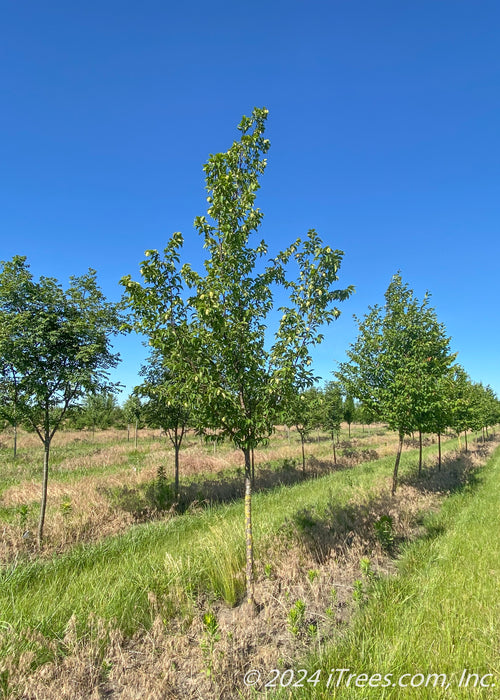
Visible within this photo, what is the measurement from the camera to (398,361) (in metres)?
10.1

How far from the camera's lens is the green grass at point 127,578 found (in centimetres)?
396

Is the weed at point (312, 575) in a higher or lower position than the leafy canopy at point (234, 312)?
lower

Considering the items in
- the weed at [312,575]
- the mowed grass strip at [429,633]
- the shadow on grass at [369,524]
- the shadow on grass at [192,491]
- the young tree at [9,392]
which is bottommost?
the shadow on grass at [192,491]

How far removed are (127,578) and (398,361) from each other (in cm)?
893

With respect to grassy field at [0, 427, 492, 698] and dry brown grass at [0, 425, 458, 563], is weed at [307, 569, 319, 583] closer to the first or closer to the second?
grassy field at [0, 427, 492, 698]

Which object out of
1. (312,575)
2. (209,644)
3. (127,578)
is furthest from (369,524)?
(127,578)

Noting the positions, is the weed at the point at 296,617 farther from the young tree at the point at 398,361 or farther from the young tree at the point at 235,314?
the young tree at the point at 398,361

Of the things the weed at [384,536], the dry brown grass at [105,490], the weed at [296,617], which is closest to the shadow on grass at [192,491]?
the dry brown grass at [105,490]

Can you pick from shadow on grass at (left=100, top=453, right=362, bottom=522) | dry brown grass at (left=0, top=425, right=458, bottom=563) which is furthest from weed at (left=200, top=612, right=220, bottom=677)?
shadow on grass at (left=100, top=453, right=362, bottom=522)

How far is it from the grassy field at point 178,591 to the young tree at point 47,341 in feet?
8.55

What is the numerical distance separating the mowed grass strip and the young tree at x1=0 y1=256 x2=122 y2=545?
7073mm

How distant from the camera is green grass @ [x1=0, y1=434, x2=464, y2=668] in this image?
3965mm

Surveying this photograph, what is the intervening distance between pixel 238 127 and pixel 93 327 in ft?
18.9

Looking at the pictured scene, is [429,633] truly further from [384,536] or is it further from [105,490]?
[105,490]
